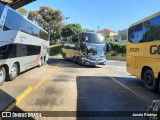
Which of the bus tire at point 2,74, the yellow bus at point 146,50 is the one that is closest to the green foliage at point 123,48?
the yellow bus at point 146,50

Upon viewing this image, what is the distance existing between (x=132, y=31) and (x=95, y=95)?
567cm

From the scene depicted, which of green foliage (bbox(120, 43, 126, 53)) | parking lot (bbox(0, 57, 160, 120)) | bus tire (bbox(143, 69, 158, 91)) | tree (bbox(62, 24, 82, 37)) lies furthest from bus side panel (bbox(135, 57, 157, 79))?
tree (bbox(62, 24, 82, 37))

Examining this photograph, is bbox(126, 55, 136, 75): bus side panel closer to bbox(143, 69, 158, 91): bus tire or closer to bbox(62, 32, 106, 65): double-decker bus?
bbox(143, 69, 158, 91): bus tire

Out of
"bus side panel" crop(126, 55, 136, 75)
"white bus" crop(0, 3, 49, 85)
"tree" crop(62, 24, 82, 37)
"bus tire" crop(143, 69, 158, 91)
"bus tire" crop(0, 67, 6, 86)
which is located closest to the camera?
"bus tire" crop(143, 69, 158, 91)

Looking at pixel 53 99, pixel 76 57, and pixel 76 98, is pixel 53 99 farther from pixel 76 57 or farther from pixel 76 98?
pixel 76 57

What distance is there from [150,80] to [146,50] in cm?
139

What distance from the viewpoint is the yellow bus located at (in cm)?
1126

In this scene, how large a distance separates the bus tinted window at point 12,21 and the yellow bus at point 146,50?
6244 mm

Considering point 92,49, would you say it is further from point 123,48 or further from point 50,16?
point 50,16

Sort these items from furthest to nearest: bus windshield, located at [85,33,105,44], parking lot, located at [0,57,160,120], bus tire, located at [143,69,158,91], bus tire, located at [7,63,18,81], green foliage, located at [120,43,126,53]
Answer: green foliage, located at [120,43,126,53], bus windshield, located at [85,33,105,44], bus tire, located at [7,63,18,81], bus tire, located at [143,69,158,91], parking lot, located at [0,57,160,120]

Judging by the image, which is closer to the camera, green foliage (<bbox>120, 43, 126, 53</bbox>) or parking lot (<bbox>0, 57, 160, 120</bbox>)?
parking lot (<bbox>0, 57, 160, 120</bbox>)

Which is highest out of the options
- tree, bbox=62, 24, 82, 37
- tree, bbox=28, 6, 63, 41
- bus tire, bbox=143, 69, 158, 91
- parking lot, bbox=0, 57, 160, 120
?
tree, bbox=28, 6, 63, 41

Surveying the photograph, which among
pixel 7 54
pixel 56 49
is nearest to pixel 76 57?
pixel 7 54

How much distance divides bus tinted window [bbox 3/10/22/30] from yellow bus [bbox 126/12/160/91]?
624 cm
